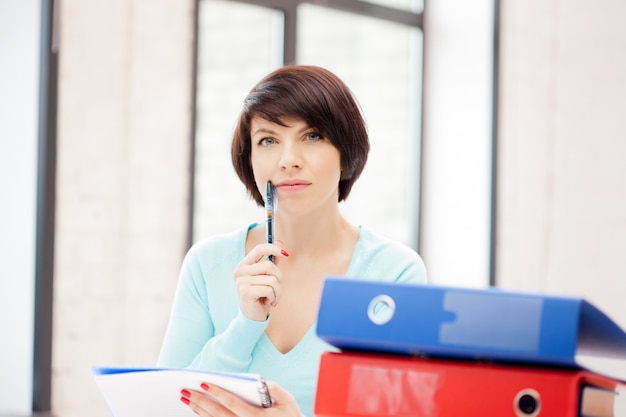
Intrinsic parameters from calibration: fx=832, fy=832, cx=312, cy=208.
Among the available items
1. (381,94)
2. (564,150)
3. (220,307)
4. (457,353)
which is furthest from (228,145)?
(457,353)

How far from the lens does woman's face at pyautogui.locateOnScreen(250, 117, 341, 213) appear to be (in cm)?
116

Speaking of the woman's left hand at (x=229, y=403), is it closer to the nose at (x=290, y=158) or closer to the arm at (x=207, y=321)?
the arm at (x=207, y=321)

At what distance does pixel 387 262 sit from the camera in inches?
52.3

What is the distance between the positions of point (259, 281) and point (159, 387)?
23cm

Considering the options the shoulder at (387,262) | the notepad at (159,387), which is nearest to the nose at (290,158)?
the shoulder at (387,262)

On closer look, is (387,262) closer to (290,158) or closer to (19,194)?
(290,158)

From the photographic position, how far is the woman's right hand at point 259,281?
3.37ft

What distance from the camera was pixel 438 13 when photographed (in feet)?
12.5

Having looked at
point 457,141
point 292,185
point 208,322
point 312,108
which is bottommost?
point 208,322

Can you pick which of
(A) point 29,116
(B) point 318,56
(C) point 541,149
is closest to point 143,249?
(A) point 29,116

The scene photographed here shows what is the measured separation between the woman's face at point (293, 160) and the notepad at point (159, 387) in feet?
1.29

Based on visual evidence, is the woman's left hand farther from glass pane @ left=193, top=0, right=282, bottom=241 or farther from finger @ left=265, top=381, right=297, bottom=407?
glass pane @ left=193, top=0, right=282, bottom=241

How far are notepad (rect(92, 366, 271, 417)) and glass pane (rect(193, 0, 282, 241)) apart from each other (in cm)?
197

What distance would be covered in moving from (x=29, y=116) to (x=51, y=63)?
0.16m
